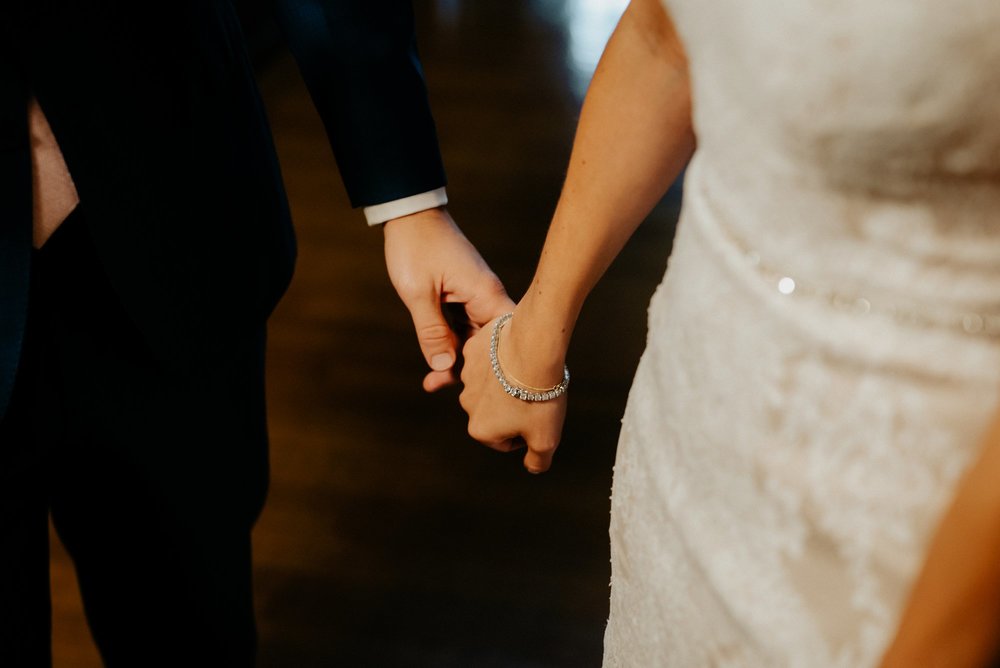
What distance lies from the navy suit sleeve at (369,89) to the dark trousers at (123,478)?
0.84 ft

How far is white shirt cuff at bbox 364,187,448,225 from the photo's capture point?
3.27 feet

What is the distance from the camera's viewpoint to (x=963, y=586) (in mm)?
375

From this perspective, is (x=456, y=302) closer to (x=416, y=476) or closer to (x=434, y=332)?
(x=434, y=332)

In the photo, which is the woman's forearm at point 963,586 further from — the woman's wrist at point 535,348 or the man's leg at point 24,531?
the man's leg at point 24,531

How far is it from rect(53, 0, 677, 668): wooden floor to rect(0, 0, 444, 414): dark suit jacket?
775 millimetres

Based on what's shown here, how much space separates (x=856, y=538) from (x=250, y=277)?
691 mm

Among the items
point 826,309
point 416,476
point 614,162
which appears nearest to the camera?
point 826,309

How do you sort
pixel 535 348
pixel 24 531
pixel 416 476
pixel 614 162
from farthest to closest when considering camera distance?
pixel 416 476, pixel 24 531, pixel 535 348, pixel 614 162

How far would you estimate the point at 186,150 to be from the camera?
839mm

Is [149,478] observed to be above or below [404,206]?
below

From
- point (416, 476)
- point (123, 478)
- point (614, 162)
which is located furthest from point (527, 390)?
point (416, 476)

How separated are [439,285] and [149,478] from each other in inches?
15.9

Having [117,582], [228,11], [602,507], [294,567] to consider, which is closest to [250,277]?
[228,11]

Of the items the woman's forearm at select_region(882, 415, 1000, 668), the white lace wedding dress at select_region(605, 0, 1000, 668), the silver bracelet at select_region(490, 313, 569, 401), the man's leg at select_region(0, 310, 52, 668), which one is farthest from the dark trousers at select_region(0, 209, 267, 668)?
the woman's forearm at select_region(882, 415, 1000, 668)
